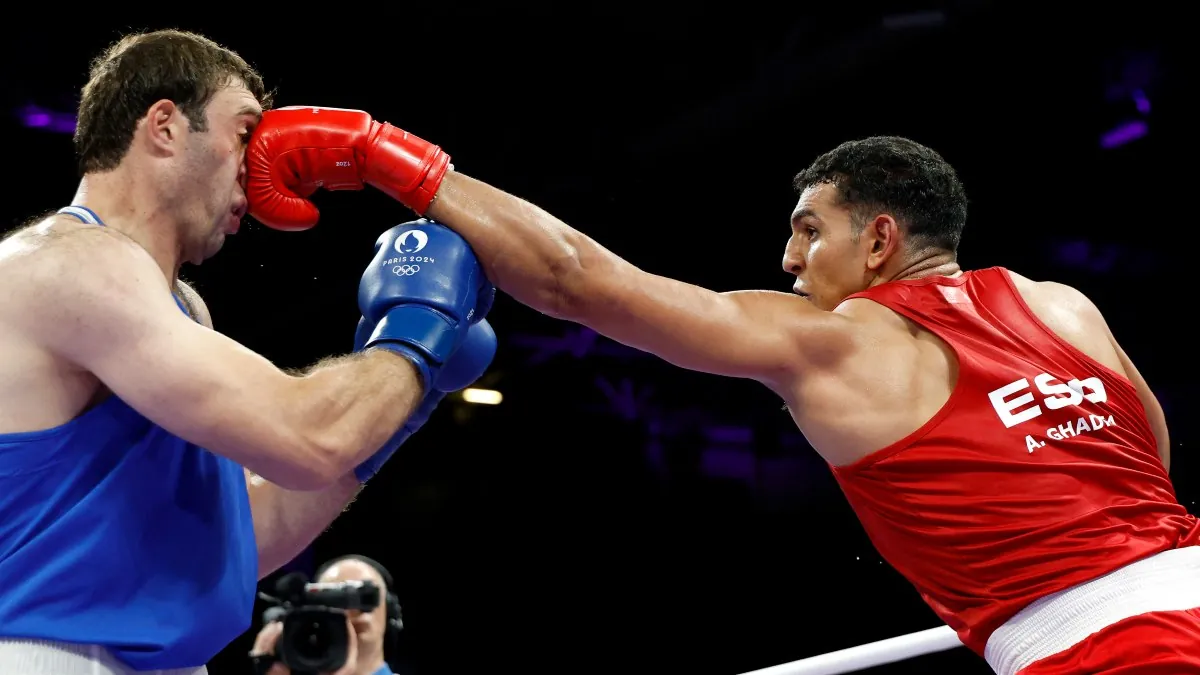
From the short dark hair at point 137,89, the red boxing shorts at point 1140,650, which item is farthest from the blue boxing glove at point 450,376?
the red boxing shorts at point 1140,650

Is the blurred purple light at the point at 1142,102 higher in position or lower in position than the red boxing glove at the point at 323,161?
higher

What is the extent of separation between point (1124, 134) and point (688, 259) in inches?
115

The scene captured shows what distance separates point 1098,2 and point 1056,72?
0.49 meters

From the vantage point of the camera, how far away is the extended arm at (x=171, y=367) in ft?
5.42

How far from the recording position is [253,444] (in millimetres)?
1691

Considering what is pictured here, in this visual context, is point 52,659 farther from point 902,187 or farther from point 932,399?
point 902,187

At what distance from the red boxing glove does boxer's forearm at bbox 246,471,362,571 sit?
56 cm

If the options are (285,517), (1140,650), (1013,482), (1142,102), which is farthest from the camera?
(1142,102)

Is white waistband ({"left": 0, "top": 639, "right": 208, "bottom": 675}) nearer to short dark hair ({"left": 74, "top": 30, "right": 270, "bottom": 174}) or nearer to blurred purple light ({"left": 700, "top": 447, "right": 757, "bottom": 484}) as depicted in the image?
short dark hair ({"left": 74, "top": 30, "right": 270, "bottom": 174})

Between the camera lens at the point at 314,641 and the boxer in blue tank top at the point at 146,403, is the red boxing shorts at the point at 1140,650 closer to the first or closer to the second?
the boxer in blue tank top at the point at 146,403

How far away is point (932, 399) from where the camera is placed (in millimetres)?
2176

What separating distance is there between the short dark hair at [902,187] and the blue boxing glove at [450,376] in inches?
35.8

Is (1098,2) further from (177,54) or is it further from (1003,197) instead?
(177,54)

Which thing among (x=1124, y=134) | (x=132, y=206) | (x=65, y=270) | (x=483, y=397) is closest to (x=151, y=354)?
(x=65, y=270)
